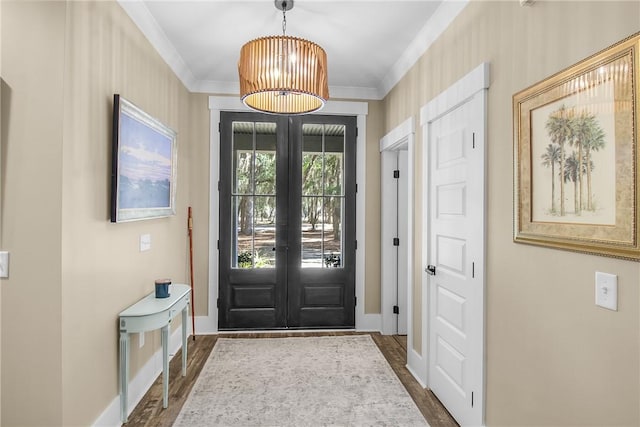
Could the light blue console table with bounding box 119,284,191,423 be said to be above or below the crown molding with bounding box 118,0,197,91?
below

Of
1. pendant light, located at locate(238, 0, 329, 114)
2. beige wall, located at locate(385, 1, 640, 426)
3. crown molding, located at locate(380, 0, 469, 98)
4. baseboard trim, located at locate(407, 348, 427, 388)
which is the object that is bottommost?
baseboard trim, located at locate(407, 348, 427, 388)

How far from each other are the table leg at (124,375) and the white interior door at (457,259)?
2026mm

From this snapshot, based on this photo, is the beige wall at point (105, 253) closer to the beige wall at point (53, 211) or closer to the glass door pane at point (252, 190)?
the beige wall at point (53, 211)

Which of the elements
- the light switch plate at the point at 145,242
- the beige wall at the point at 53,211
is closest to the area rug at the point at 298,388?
the beige wall at the point at 53,211

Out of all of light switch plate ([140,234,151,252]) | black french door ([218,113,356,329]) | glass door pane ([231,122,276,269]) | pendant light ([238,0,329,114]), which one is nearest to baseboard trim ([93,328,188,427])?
black french door ([218,113,356,329])

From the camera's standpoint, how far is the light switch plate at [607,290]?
126 centimetres

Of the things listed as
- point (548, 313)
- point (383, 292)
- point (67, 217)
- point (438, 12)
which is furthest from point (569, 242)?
point (383, 292)

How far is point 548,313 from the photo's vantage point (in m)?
1.58

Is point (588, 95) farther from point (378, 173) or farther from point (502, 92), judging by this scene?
point (378, 173)

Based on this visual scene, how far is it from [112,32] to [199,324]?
9.49 feet

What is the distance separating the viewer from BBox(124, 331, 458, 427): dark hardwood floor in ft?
7.94

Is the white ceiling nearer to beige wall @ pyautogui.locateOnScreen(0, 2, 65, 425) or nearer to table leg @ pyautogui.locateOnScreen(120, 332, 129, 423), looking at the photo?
beige wall @ pyautogui.locateOnScreen(0, 2, 65, 425)

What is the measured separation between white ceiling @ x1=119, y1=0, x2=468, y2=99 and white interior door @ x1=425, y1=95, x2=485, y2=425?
76 cm

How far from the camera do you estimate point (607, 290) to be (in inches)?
50.7
